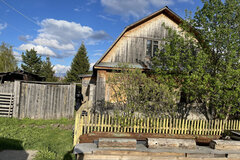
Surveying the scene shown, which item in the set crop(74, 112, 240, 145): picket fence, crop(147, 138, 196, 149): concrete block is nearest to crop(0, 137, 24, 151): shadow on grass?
crop(74, 112, 240, 145): picket fence

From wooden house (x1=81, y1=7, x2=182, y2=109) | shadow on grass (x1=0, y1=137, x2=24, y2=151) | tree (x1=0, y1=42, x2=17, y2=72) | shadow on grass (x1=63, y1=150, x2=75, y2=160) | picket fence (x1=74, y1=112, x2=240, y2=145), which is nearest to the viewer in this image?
shadow on grass (x1=63, y1=150, x2=75, y2=160)

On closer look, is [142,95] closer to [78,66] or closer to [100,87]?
[100,87]

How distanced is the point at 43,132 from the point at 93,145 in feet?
11.0

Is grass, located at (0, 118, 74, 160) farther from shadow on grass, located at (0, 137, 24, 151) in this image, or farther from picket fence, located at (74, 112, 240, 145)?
picket fence, located at (74, 112, 240, 145)

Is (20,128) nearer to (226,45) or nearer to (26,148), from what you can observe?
(26,148)

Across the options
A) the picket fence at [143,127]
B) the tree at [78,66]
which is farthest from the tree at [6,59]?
the picket fence at [143,127]

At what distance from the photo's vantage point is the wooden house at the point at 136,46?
10.7 metres

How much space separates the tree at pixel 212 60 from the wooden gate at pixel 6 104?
8730mm

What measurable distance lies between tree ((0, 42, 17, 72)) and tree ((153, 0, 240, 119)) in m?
36.2

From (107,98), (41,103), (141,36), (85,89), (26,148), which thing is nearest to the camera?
(26,148)

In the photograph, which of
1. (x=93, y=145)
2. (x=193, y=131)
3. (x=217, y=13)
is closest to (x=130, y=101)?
(x=93, y=145)

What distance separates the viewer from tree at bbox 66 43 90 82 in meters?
36.3

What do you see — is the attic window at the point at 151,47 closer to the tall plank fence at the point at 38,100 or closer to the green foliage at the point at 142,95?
the green foliage at the point at 142,95

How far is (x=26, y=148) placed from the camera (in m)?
5.05
